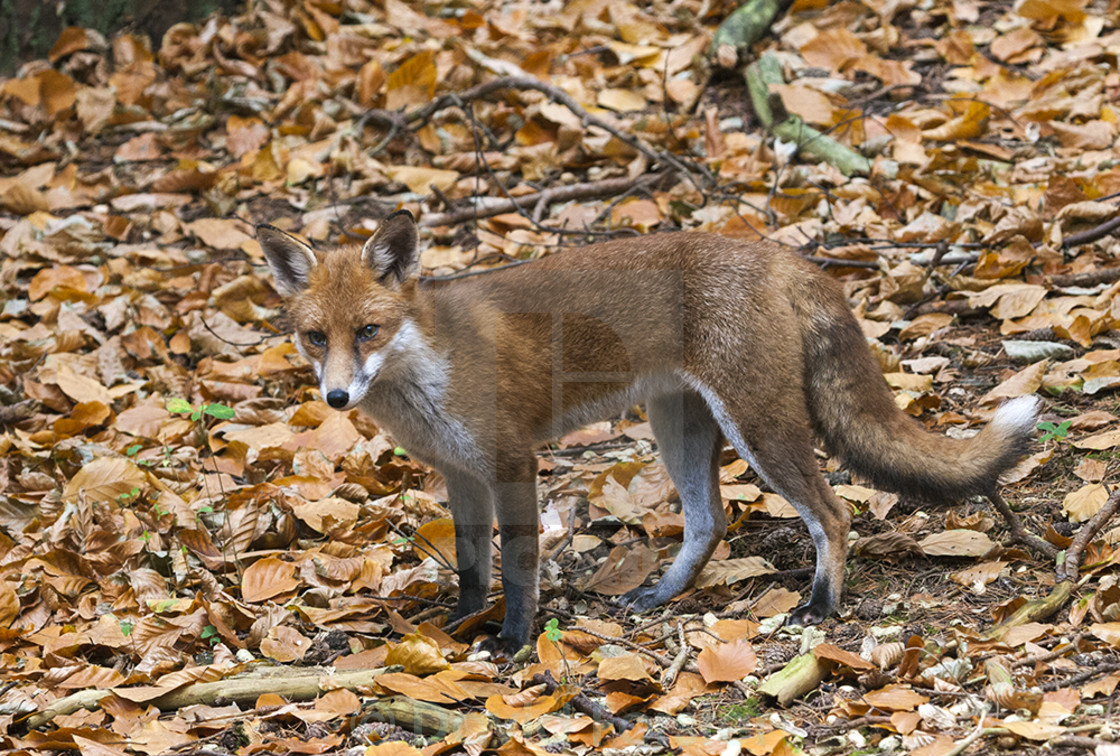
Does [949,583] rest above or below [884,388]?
below

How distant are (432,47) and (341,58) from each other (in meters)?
0.86

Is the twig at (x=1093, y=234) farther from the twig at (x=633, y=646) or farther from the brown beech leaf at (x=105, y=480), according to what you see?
the brown beech leaf at (x=105, y=480)

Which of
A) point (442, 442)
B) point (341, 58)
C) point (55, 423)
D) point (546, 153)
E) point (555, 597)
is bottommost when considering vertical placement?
point (555, 597)

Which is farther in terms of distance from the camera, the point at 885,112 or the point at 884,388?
the point at 885,112

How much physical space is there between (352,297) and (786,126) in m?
4.80

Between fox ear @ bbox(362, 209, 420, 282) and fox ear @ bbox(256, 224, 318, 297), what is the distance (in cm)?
28

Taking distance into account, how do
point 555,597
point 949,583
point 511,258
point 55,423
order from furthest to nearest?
point 511,258, point 55,423, point 555,597, point 949,583

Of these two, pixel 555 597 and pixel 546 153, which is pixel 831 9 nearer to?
pixel 546 153

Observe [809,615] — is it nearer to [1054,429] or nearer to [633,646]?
[633,646]

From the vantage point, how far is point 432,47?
9.88m

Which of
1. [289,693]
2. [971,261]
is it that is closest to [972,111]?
[971,261]

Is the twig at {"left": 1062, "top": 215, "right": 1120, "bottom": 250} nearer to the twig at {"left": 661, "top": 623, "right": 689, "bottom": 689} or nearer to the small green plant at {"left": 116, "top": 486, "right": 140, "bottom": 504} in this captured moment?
the twig at {"left": 661, "top": 623, "right": 689, "bottom": 689}

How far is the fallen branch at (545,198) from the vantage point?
26.4ft

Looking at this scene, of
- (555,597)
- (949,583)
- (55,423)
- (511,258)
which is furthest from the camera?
(511,258)
